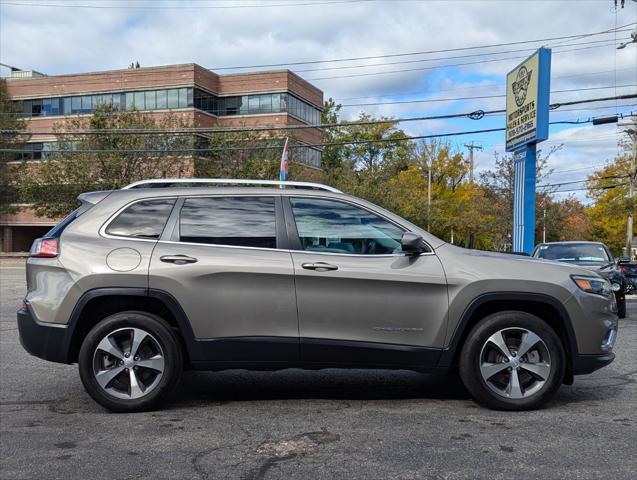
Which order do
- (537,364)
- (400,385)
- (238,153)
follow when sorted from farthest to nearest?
1. (238,153)
2. (400,385)
3. (537,364)

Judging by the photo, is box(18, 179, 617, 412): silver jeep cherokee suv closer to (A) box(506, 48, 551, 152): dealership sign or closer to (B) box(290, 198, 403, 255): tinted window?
(B) box(290, 198, 403, 255): tinted window

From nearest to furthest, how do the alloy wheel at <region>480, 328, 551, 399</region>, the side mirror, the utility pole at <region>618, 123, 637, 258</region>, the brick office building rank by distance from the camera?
the side mirror, the alloy wheel at <region>480, 328, 551, 399</region>, the utility pole at <region>618, 123, 637, 258</region>, the brick office building

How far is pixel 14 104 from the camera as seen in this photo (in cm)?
5188

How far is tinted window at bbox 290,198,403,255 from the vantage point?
4980 mm

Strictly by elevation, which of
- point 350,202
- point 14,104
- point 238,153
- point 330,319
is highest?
point 14,104

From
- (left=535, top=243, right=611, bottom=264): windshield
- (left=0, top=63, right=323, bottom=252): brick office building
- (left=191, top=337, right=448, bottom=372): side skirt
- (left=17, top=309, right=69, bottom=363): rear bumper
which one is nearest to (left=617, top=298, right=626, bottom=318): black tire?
(left=535, top=243, right=611, bottom=264): windshield

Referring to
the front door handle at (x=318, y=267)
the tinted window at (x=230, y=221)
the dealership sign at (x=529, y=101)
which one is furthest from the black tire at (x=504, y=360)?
the dealership sign at (x=529, y=101)

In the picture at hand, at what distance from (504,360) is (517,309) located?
452 millimetres

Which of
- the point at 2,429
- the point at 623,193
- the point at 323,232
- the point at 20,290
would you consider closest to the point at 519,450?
the point at 323,232

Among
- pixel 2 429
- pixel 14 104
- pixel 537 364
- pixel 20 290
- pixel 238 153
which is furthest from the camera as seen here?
pixel 14 104

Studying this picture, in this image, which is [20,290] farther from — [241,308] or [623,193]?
[623,193]

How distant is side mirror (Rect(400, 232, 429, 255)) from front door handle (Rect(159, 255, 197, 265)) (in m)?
1.65

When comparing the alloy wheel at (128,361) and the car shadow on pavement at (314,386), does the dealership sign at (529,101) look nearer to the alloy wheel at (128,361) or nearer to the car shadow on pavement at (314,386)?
the car shadow on pavement at (314,386)

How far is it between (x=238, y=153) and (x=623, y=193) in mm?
28927
